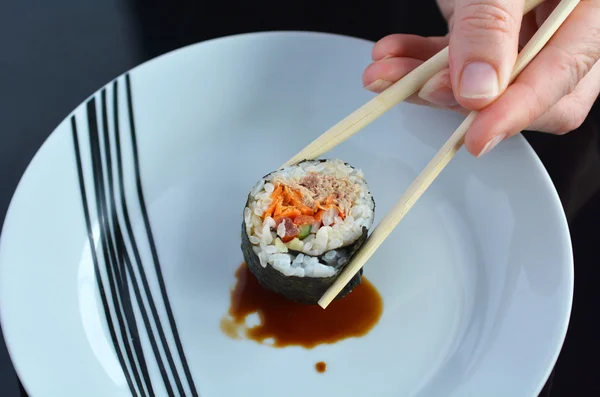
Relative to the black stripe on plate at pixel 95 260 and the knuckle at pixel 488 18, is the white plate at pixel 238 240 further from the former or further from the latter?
the knuckle at pixel 488 18

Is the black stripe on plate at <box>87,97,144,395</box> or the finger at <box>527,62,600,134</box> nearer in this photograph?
the black stripe on plate at <box>87,97,144,395</box>

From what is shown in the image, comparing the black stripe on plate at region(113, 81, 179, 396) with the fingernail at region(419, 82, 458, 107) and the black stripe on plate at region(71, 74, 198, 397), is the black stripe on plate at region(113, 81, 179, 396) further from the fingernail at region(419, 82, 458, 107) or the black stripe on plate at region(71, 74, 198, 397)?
the fingernail at region(419, 82, 458, 107)

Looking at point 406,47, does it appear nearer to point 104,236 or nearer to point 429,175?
point 429,175

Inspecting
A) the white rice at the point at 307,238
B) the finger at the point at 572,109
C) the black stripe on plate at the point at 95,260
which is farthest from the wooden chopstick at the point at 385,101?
the black stripe on plate at the point at 95,260

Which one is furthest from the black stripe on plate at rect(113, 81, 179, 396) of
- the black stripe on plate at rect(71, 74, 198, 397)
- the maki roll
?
the maki roll

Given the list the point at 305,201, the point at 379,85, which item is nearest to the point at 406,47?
the point at 379,85
